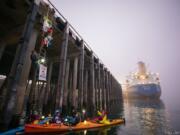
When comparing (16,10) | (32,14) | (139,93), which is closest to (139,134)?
(32,14)

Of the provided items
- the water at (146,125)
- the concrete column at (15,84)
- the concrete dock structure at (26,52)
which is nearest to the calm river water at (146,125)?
the water at (146,125)

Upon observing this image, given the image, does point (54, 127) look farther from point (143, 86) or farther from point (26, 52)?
point (143, 86)

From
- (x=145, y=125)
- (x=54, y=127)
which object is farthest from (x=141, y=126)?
(x=54, y=127)

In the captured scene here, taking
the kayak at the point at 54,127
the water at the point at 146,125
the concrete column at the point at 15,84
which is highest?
the concrete column at the point at 15,84

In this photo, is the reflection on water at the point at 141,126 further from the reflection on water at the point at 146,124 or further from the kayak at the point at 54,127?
the kayak at the point at 54,127

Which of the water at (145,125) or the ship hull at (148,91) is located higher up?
the ship hull at (148,91)

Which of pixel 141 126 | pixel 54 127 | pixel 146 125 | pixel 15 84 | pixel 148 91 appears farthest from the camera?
pixel 148 91

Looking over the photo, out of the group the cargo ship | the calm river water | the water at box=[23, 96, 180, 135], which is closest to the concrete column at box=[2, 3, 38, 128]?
the water at box=[23, 96, 180, 135]

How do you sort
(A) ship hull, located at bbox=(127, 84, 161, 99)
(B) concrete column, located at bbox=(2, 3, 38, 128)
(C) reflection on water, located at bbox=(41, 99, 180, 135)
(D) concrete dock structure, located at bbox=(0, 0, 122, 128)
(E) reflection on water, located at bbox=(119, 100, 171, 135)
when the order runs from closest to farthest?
(B) concrete column, located at bbox=(2, 3, 38, 128) < (D) concrete dock structure, located at bbox=(0, 0, 122, 128) < (C) reflection on water, located at bbox=(41, 99, 180, 135) < (E) reflection on water, located at bbox=(119, 100, 171, 135) < (A) ship hull, located at bbox=(127, 84, 161, 99)

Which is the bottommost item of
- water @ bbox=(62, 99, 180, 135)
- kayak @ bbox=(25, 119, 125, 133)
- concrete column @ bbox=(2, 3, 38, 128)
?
water @ bbox=(62, 99, 180, 135)

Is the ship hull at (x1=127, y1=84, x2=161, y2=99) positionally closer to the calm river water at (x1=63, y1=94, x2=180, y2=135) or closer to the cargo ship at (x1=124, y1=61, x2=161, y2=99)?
the cargo ship at (x1=124, y1=61, x2=161, y2=99)

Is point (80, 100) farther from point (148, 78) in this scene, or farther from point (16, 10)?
point (148, 78)

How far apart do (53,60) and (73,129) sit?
39.0 feet

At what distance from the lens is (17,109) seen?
6926mm
